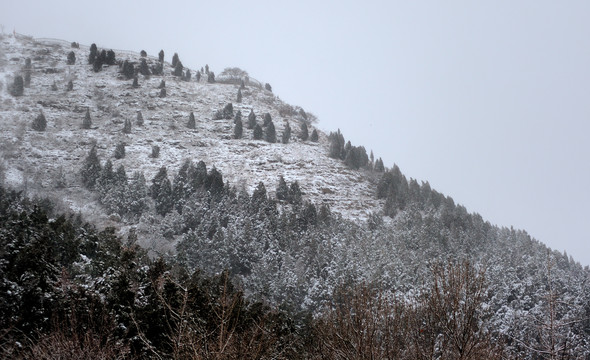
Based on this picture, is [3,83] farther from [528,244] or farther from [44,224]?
[528,244]

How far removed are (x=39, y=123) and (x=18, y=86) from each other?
1094 cm

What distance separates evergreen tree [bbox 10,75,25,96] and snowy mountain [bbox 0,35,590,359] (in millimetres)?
251

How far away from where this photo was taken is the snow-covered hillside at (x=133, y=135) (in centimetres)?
4322

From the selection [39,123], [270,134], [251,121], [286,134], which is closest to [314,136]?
[286,134]

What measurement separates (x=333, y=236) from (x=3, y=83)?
2090 inches

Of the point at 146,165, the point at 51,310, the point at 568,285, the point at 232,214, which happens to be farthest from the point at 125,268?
the point at 146,165

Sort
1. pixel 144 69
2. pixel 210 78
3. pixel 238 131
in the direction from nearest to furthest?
pixel 238 131, pixel 144 69, pixel 210 78

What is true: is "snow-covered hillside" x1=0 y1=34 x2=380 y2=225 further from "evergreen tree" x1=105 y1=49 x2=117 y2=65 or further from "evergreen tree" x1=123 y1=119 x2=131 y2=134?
"evergreen tree" x1=105 y1=49 x2=117 y2=65

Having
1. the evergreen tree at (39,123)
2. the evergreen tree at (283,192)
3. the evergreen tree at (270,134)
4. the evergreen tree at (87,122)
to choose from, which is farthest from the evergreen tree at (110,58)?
the evergreen tree at (283,192)

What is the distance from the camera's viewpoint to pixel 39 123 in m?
48.5

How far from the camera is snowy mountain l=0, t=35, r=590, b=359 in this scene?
2759cm

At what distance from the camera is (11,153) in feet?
136

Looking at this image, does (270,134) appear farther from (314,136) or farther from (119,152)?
(119,152)

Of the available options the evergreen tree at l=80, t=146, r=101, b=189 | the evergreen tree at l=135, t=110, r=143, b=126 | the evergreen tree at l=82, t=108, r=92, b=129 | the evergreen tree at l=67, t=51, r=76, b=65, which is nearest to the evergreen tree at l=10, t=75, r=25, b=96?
the evergreen tree at l=82, t=108, r=92, b=129
